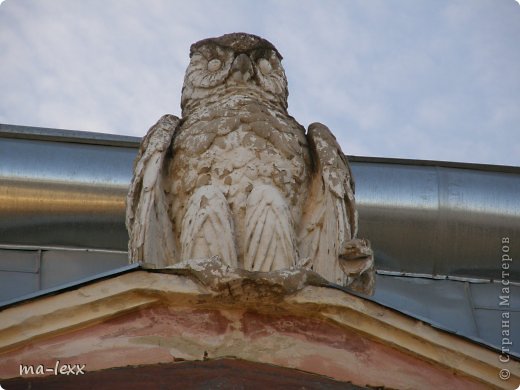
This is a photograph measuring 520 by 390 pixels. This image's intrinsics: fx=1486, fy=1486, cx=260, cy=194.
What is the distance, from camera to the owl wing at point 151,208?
8250 millimetres

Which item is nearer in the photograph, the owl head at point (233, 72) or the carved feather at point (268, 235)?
the carved feather at point (268, 235)

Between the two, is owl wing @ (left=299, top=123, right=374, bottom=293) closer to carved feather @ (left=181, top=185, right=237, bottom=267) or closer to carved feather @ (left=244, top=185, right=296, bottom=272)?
carved feather @ (left=244, top=185, right=296, bottom=272)

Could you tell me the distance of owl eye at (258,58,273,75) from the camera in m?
9.17

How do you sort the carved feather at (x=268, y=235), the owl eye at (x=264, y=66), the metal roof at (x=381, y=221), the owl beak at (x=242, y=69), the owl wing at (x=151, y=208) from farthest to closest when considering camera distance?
1. the metal roof at (x=381, y=221)
2. the owl eye at (x=264, y=66)
3. the owl beak at (x=242, y=69)
4. the owl wing at (x=151, y=208)
5. the carved feather at (x=268, y=235)

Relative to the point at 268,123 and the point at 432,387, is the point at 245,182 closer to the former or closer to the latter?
the point at 268,123

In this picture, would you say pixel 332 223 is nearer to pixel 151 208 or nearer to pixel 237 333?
pixel 151 208

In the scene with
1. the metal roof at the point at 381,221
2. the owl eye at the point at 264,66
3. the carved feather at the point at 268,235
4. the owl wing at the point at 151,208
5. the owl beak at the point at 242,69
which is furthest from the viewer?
the metal roof at the point at 381,221

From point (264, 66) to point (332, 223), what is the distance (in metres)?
1.32

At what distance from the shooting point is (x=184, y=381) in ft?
23.5

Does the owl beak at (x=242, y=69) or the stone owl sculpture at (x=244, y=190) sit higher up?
the owl beak at (x=242, y=69)

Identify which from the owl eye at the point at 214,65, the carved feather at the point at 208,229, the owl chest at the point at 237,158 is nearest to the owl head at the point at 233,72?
the owl eye at the point at 214,65

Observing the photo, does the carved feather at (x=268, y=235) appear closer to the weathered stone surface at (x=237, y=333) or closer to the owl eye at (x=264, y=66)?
the weathered stone surface at (x=237, y=333)

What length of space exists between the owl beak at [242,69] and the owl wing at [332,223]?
22.3 inches

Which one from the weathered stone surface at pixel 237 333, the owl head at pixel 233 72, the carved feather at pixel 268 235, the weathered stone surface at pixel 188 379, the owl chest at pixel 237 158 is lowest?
the weathered stone surface at pixel 188 379
